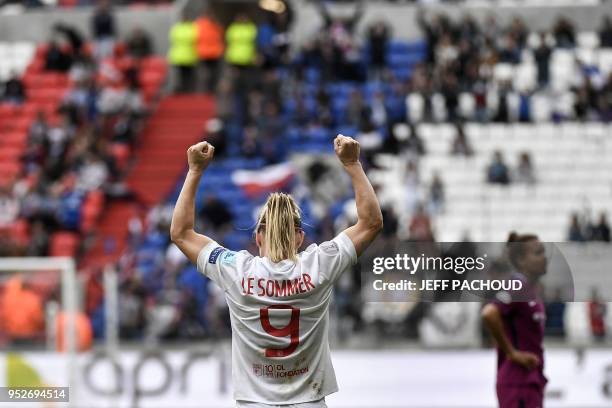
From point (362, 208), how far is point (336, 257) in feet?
0.74

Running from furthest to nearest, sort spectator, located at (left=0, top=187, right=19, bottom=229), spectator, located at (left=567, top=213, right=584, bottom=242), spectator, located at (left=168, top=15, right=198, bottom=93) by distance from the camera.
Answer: spectator, located at (left=168, top=15, right=198, bottom=93) < spectator, located at (left=0, top=187, right=19, bottom=229) < spectator, located at (left=567, top=213, right=584, bottom=242)

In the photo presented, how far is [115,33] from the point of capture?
90.0ft

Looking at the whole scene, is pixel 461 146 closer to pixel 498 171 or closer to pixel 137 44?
pixel 498 171

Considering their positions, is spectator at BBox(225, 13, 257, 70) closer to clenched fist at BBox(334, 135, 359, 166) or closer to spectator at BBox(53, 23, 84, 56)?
spectator at BBox(53, 23, 84, 56)

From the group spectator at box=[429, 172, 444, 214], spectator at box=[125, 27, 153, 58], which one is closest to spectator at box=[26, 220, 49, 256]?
spectator at box=[429, 172, 444, 214]

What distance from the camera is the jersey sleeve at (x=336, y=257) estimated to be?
18.5ft

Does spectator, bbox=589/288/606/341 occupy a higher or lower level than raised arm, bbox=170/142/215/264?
lower

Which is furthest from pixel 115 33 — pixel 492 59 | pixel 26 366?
pixel 26 366

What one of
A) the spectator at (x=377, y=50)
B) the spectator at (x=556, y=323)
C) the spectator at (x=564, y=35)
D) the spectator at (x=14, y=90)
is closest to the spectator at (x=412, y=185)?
the spectator at (x=377, y=50)

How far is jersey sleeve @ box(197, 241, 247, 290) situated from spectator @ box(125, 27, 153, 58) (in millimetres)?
21371

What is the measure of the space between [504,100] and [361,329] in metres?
7.33

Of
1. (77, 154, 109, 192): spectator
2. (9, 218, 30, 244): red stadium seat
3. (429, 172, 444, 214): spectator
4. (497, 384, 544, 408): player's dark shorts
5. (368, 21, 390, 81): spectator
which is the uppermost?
(368, 21, 390, 81): spectator

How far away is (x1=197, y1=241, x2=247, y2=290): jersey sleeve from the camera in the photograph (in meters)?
5.67

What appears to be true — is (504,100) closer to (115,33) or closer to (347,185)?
(347,185)
